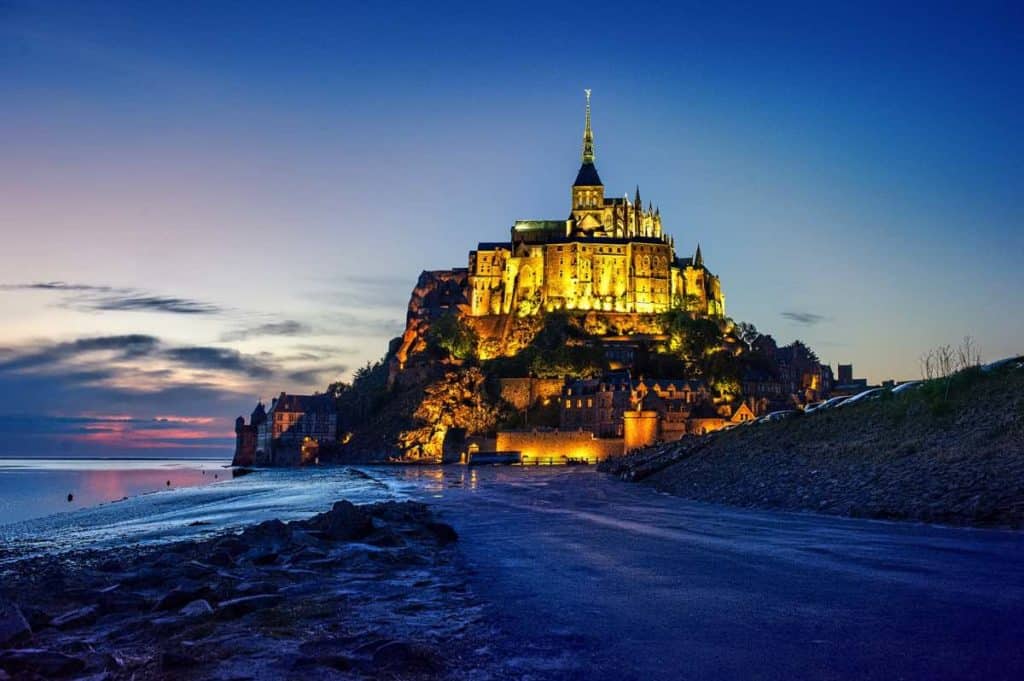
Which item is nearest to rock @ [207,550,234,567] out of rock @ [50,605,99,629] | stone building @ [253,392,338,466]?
rock @ [50,605,99,629]

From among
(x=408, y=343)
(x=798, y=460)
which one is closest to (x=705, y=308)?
(x=408, y=343)

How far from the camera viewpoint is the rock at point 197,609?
8.48 m

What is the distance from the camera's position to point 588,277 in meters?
147

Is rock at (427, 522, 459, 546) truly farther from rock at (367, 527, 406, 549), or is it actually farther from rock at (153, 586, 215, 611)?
rock at (153, 586, 215, 611)

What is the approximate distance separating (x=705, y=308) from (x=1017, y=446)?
132 m

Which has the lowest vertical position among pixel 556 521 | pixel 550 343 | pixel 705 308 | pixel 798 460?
pixel 556 521

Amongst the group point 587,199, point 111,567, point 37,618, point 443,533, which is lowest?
point 111,567

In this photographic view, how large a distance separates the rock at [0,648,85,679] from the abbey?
139 m

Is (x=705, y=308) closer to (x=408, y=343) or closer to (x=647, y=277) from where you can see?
(x=647, y=277)

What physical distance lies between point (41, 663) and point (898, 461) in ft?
68.1

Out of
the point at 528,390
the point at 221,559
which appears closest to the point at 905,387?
the point at 221,559

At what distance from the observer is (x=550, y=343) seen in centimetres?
13075

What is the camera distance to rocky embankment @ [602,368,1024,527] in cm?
1800

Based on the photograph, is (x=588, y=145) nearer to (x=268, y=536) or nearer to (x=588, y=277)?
(x=588, y=277)
